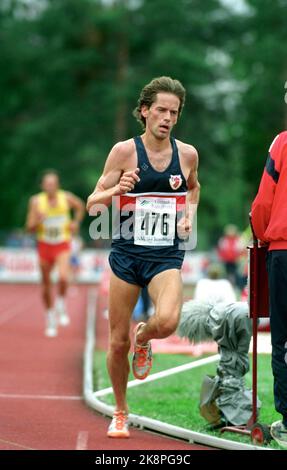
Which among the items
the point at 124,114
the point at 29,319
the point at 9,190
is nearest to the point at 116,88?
the point at 124,114

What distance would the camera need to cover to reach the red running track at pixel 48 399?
774 cm

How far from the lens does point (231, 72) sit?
2319 inches

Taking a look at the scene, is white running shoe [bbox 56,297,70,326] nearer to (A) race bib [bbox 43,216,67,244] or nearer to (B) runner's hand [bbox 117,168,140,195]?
(A) race bib [bbox 43,216,67,244]

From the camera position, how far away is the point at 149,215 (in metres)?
7.93

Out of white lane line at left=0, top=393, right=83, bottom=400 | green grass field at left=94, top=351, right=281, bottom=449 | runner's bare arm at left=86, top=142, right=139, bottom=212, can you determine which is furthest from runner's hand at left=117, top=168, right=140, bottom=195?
white lane line at left=0, top=393, right=83, bottom=400

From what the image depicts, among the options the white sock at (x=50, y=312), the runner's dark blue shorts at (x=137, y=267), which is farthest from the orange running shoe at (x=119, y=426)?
the white sock at (x=50, y=312)

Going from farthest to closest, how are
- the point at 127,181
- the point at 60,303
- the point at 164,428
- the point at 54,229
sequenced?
the point at 60,303 → the point at 54,229 → the point at 164,428 → the point at 127,181

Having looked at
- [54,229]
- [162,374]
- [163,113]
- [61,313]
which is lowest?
[61,313]

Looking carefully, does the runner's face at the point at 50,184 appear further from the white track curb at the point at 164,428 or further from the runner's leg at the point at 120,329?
the runner's leg at the point at 120,329

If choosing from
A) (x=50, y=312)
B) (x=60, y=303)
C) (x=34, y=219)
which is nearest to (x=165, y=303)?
(x=50, y=312)

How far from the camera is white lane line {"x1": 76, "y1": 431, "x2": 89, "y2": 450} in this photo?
24.8ft

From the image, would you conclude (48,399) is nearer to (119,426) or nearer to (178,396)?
(178,396)

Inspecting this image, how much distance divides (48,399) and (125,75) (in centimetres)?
4545

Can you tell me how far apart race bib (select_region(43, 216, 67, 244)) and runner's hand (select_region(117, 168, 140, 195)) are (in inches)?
404
